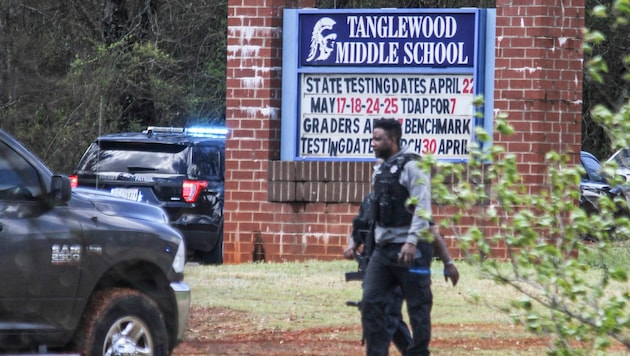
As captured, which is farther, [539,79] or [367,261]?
[539,79]

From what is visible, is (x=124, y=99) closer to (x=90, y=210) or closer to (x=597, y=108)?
(x=90, y=210)

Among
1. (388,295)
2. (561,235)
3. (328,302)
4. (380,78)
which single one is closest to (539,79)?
(380,78)

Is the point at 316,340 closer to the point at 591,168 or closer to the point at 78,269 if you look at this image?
the point at 78,269

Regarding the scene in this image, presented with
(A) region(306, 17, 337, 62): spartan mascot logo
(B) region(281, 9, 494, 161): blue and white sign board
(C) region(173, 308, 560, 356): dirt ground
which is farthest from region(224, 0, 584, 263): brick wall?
(C) region(173, 308, 560, 356): dirt ground

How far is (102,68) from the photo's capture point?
2506 centimetres

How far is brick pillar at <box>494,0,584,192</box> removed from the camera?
611 inches

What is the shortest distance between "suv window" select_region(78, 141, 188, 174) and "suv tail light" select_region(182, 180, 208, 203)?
0.57ft

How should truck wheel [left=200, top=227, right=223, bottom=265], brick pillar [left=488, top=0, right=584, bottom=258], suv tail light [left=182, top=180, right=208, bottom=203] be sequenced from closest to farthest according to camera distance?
1. brick pillar [left=488, top=0, right=584, bottom=258]
2. suv tail light [left=182, top=180, right=208, bottom=203]
3. truck wheel [left=200, top=227, right=223, bottom=265]

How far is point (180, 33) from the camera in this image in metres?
31.1

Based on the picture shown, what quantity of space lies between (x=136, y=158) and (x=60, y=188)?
828 centimetres

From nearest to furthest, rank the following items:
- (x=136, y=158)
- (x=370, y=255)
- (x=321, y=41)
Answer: (x=370, y=255)
(x=321, y=41)
(x=136, y=158)

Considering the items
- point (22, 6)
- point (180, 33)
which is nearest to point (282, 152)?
point (22, 6)

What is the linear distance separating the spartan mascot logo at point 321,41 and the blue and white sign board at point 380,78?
0.04 feet

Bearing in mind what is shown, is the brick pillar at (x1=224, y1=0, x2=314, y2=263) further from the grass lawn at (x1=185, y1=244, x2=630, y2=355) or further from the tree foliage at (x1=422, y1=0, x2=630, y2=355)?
the tree foliage at (x1=422, y1=0, x2=630, y2=355)
